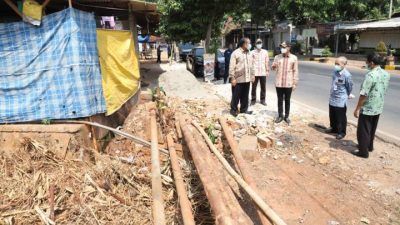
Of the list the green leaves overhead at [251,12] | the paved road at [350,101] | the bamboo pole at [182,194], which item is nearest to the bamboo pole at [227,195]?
the bamboo pole at [182,194]

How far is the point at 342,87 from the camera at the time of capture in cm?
674

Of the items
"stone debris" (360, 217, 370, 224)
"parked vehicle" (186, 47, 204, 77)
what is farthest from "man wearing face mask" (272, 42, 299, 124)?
"parked vehicle" (186, 47, 204, 77)

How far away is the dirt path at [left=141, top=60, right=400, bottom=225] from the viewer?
14.4 feet

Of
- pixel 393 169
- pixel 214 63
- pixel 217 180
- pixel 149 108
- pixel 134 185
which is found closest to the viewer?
pixel 217 180

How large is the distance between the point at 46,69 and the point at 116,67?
6.18ft

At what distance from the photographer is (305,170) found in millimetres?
5711

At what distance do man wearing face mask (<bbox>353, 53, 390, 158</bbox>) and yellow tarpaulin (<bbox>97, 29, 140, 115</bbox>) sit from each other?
188 inches

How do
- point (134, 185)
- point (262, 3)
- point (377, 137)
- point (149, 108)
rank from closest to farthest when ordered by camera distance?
1. point (134, 185)
2. point (377, 137)
3. point (149, 108)
4. point (262, 3)

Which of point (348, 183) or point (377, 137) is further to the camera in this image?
point (377, 137)

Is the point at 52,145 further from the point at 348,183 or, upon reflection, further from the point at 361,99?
the point at 361,99

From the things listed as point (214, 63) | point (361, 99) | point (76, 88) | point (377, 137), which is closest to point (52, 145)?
point (76, 88)

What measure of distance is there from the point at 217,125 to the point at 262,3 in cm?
3320

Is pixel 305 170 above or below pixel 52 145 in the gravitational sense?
below

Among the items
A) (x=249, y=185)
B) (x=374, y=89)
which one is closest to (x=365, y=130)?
(x=374, y=89)
